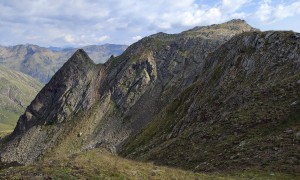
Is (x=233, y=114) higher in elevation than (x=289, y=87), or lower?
lower

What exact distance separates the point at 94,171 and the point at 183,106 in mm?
61873

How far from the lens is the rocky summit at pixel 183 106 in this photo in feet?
114

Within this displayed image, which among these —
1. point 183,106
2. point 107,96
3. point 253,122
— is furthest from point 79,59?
point 253,122

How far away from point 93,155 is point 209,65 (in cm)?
7710

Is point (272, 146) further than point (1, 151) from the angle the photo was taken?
No

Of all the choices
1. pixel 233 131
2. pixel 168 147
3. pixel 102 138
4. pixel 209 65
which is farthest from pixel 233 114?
pixel 102 138

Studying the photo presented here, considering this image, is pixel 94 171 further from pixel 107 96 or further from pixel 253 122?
pixel 107 96

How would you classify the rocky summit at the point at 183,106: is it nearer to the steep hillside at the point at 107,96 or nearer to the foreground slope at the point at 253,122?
the foreground slope at the point at 253,122

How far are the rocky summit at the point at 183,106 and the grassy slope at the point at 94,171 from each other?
4.41 metres

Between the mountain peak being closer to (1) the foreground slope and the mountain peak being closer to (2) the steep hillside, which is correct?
(2) the steep hillside

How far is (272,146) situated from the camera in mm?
30031

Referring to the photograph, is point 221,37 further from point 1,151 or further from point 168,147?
point 168,147

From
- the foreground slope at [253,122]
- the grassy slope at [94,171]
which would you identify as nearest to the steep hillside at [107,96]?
the foreground slope at [253,122]

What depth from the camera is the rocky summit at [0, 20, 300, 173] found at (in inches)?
1367
